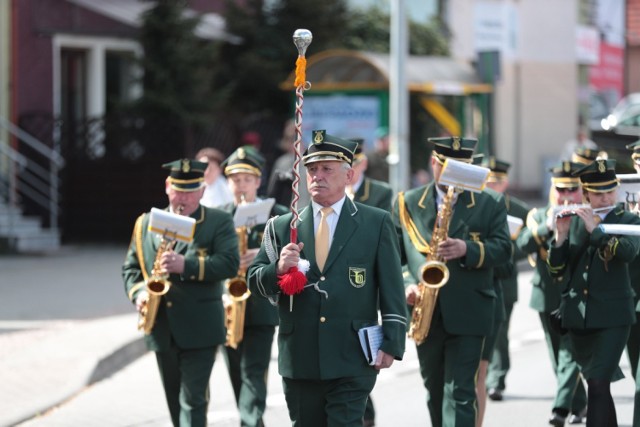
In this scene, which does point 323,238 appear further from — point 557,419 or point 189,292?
point 557,419

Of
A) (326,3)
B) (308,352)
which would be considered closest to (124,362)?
(308,352)

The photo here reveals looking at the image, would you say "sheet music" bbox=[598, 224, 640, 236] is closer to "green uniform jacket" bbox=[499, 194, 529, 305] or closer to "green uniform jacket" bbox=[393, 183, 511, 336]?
"green uniform jacket" bbox=[393, 183, 511, 336]

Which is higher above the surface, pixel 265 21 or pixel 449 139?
pixel 265 21

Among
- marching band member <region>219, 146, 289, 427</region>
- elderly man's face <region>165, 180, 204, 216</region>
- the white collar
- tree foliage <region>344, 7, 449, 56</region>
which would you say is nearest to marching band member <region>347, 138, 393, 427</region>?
marching band member <region>219, 146, 289, 427</region>

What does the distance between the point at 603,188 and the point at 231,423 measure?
11.2ft

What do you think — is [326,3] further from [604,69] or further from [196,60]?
[604,69]

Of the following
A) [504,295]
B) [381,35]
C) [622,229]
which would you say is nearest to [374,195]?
[504,295]

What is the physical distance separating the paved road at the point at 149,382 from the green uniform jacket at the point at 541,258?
0.92 m

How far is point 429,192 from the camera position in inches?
338

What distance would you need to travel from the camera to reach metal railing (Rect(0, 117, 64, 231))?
2270 cm

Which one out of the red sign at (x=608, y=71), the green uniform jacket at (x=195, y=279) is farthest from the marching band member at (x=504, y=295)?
the red sign at (x=608, y=71)

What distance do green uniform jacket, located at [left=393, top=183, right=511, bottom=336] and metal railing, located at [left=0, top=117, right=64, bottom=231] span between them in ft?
49.5

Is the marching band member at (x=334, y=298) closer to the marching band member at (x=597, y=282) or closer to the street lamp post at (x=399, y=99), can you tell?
the marching band member at (x=597, y=282)

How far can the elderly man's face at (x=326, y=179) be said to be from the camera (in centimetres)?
679
